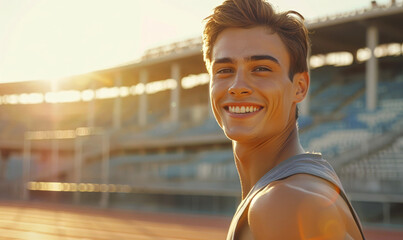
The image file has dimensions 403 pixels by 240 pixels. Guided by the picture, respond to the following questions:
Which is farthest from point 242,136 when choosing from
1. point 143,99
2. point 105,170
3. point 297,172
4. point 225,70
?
point 143,99

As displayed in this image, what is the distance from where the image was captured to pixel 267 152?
159cm

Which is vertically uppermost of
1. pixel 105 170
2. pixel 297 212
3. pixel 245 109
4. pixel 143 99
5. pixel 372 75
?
pixel 143 99

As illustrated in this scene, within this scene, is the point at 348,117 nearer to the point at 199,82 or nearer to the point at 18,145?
the point at 199,82

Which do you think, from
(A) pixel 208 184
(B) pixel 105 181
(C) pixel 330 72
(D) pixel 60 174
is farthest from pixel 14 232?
(C) pixel 330 72

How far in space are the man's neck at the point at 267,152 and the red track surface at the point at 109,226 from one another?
36.3ft

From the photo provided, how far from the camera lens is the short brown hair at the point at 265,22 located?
1.49m

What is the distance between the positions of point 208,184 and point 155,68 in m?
13.0

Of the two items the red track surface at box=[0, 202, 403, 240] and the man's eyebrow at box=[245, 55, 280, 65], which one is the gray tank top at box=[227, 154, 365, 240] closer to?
the man's eyebrow at box=[245, 55, 280, 65]

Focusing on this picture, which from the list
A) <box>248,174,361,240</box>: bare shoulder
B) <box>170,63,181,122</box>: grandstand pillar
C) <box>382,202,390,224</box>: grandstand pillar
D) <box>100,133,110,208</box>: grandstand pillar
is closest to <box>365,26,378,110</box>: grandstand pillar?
<box>382,202,390,224</box>: grandstand pillar

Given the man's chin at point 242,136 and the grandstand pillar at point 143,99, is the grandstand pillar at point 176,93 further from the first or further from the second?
the man's chin at point 242,136

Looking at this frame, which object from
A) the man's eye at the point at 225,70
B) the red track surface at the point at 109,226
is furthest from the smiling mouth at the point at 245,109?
the red track surface at the point at 109,226

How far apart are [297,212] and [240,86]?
522 millimetres

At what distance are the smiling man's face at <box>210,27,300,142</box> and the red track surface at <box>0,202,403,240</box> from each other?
36.7 ft

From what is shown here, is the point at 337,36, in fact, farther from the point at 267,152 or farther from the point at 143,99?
the point at 267,152
